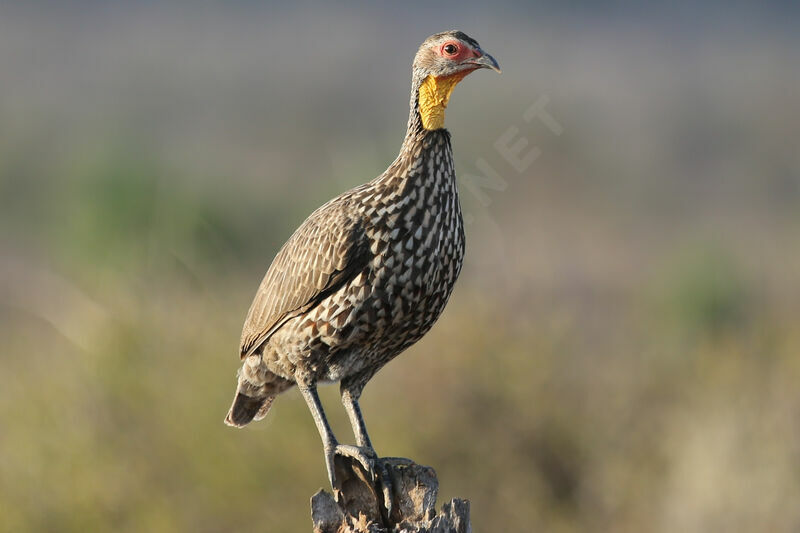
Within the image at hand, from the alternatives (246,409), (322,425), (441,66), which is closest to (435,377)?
(246,409)

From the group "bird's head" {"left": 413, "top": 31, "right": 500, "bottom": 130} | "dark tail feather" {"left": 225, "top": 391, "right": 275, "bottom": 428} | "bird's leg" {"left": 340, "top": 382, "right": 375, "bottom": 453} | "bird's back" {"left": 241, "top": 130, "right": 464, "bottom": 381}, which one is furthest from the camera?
"dark tail feather" {"left": 225, "top": 391, "right": 275, "bottom": 428}

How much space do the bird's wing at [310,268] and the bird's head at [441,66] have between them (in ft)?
2.59

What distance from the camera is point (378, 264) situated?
7.69m

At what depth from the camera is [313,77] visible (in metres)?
101

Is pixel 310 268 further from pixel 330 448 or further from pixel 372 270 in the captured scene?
pixel 330 448

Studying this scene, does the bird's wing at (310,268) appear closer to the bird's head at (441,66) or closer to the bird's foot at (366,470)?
the bird's head at (441,66)

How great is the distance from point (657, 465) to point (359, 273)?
9.88m

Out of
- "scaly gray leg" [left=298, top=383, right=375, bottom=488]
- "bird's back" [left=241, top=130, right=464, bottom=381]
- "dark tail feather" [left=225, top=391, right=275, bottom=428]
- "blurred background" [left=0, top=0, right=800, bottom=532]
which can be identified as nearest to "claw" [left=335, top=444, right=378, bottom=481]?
"scaly gray leg" [left=298, top=383, right=375, bottom=488]

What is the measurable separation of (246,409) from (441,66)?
3.00 m

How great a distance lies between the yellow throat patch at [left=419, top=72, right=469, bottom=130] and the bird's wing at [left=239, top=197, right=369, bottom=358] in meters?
0.73

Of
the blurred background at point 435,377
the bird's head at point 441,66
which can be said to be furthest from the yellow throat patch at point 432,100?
the blurred background at point 435,377

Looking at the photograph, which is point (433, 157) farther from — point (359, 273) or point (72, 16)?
point (72, 16)

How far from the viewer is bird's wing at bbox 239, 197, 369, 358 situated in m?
7.75

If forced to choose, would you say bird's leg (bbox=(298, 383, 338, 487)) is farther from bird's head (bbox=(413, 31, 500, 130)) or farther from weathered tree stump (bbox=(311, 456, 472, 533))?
bird's head (bbox=(413, 31, 500, 130))
